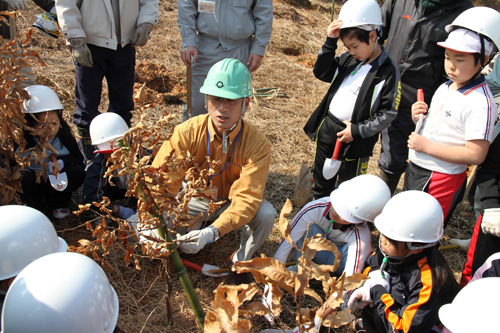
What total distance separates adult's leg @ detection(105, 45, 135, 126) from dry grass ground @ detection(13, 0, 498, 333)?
1.68ft

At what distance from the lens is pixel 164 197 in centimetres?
163

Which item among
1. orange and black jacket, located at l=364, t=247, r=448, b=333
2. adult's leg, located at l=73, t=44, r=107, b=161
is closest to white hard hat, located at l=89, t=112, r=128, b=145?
adult's leg, located at l=73, t=44, r=107, b=161

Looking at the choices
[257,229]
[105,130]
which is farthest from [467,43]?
[105,130]

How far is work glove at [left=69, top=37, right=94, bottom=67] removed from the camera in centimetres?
316

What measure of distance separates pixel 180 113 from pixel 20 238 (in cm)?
357

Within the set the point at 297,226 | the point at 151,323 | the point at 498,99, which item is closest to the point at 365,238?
the point at 297,226

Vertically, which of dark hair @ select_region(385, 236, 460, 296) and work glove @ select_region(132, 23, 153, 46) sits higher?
work glove @ select_region(132, 23, 153, 46)

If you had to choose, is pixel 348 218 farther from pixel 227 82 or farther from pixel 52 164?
pixel 52 164

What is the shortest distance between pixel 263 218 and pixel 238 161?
0.43m

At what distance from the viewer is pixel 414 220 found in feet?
6.95

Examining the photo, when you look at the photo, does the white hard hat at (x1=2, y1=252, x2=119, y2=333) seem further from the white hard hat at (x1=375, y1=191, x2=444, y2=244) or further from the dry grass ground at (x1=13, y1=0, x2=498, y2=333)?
the white hard hat at (x1=375, y1=191, x2=444, y2=244)

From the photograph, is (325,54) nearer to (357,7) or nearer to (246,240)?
(357,7)

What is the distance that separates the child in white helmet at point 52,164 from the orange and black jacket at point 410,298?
232 centimetres

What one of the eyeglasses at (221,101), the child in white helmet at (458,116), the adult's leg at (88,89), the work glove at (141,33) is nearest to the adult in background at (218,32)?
the work glove at (141,33)
